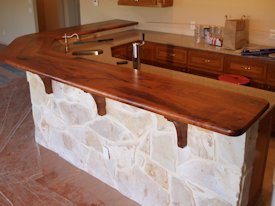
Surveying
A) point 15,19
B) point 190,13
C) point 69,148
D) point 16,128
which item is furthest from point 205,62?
point 15,19

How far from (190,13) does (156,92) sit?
8.84 ft

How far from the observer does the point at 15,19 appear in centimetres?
741

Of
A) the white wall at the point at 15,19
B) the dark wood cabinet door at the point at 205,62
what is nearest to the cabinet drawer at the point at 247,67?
the dark wood cabinet door at the point at 205,62

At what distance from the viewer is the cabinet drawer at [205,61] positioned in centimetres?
374

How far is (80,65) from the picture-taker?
102 inches

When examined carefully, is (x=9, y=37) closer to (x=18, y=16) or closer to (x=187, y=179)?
(x=18, y=16)

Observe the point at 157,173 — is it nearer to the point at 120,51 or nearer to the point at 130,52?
the point at 120,51

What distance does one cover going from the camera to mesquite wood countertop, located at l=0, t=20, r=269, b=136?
1.64m

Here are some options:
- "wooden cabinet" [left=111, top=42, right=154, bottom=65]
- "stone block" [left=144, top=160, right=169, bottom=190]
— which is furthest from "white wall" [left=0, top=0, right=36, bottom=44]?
"stone block" [left=144, top=160, right=169, bottom=190]

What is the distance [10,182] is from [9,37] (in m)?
5.76

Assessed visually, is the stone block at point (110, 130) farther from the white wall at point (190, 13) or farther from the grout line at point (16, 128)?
the white wall at point (190, 13)

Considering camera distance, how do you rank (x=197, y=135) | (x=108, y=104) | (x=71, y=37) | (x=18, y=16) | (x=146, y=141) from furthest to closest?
(x=18, y=16)
(x=71, y=37)
(x=108, y=104)
(x=146, y=141)
(x=197, y=135)

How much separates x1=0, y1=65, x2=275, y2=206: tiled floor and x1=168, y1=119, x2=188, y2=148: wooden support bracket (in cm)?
83

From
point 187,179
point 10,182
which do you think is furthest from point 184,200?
point 10,182
